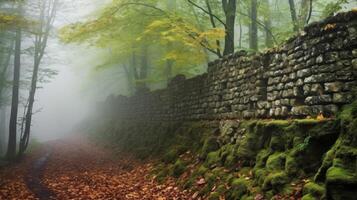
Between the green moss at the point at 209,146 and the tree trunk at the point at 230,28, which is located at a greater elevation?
the tree trunk at the point at 230,28

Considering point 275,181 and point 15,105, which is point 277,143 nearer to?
point 275,181

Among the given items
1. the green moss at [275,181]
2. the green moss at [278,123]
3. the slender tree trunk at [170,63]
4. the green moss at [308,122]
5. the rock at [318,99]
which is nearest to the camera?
the green moss at [275,181]

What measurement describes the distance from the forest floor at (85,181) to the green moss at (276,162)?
97.2 inches

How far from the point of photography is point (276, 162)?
6520 mm

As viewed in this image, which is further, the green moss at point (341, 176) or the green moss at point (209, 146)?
the green moss at point (209, 146)

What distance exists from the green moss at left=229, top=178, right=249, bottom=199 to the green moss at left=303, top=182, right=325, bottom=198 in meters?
1.57

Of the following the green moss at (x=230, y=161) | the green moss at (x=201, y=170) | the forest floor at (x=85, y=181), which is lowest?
the forest floor at (x=85, y=181)

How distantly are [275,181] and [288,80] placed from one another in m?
2.44

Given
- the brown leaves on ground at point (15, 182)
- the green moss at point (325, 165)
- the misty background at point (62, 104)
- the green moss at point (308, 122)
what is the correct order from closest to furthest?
the green moss at point (325, 165), the green moss at point (308, 122), the brown leaves on ground at point (15, 182), the misty background at point (62, 104)

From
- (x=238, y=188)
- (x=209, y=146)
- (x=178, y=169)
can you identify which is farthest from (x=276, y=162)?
(x=178, y=169)

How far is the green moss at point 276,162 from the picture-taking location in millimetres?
6422

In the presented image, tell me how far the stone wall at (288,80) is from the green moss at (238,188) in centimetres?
171

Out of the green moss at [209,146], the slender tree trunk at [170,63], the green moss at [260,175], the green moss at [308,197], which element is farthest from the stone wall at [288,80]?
the slender tree trunk at [170,63]

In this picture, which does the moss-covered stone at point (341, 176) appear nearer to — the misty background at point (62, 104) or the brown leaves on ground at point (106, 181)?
the brown leaves on ground at point (106, 181)
